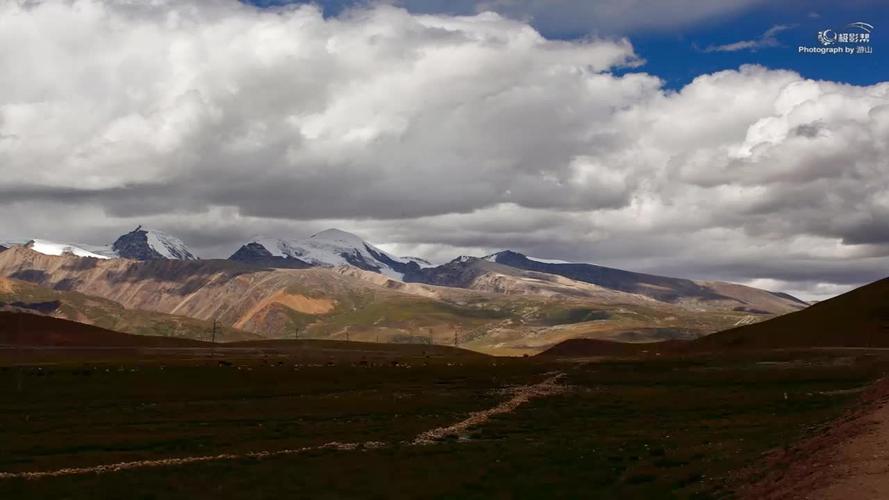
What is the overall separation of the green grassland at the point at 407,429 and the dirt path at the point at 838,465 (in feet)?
9.83

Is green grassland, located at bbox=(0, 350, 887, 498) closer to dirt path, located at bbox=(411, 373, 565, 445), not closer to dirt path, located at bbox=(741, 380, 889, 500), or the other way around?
dirt path, located at bbox=(411, 373, 565, 445)

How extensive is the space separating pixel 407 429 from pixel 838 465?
4262 cm

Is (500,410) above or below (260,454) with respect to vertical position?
above

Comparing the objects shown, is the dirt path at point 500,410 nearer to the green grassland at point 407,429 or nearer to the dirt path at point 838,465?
the green grassland at point 407,429

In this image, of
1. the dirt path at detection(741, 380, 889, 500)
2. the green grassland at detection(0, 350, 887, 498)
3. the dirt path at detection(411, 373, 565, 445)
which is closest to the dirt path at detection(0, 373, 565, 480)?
the dirt path at detection(411, 373, 565, 445)

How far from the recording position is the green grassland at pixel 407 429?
4666 centimetres

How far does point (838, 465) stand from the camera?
114 ft

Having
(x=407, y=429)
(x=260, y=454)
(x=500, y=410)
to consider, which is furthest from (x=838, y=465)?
(x=500, y=410)

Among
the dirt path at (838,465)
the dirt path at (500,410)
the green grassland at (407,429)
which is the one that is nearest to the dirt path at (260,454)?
the dirt path at (500,410)

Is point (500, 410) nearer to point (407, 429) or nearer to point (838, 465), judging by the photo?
point (407, 429)

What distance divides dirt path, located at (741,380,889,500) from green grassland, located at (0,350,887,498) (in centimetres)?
300

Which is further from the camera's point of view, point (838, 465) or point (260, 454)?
point (260, 454)

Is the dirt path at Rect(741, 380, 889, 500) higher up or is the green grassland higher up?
the dirt path at Rect(741, 380, 889, 500)

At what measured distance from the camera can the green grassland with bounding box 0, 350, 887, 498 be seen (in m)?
46.7
